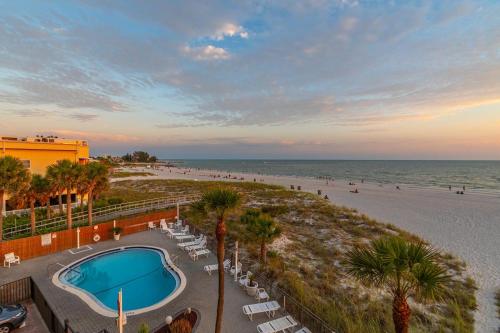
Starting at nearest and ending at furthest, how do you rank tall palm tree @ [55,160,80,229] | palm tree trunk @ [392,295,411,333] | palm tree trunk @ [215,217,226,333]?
palm tree trunk @ [392,295,411,333]
palm tree trunk @ [215,217,226,333]
tall palm tree @ [55,160,80,229]

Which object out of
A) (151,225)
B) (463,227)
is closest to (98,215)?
(151,225)

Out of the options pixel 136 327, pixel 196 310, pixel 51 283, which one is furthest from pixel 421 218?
pixel 51 283

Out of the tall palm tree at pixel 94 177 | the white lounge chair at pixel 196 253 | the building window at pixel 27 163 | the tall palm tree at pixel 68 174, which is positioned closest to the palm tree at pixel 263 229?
the white lounge chair at pixel 196 253

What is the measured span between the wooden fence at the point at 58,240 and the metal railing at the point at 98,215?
3.17 metres

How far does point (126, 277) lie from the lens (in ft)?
43.5

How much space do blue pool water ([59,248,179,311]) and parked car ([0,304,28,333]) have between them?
8.35 feet

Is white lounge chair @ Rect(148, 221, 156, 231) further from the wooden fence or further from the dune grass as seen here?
the dune grass

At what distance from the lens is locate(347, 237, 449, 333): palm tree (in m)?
4.85

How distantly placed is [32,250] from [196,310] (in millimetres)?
10995

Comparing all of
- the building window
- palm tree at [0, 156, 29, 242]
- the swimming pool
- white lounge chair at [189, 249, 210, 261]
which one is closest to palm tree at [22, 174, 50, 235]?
palm tree at [0, 156, 29, 242]

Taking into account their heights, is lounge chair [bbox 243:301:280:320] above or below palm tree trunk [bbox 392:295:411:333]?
below

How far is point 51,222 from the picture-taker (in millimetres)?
18969

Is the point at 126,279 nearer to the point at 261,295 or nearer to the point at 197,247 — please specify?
the point at 197,247

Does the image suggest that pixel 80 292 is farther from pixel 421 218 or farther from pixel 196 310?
pixel 421 218
